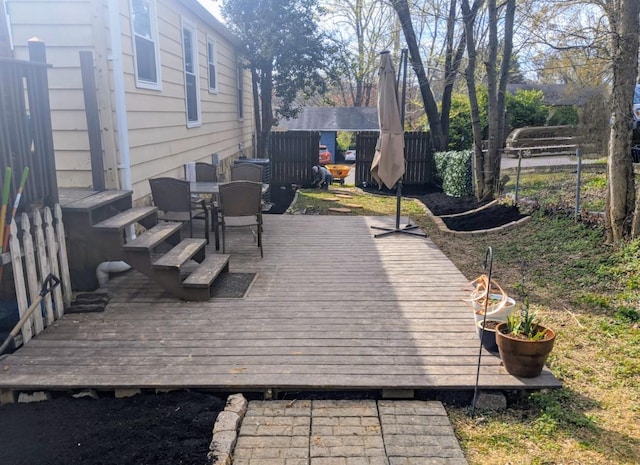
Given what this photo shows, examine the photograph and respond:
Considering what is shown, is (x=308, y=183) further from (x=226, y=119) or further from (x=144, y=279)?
(x=144, y=279)

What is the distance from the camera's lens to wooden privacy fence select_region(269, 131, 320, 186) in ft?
47.4

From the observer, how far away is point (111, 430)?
8.51ft

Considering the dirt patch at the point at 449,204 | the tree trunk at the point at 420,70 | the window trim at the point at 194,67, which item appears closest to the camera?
the window trim at the point at 194,67

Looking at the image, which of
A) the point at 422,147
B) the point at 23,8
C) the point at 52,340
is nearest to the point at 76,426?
the point at 52,340

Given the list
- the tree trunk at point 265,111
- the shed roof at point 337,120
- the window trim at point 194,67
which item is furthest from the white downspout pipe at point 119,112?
the shed roof at point 337,120

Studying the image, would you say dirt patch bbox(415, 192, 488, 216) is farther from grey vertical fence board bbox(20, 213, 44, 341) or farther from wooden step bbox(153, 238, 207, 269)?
grey vertical fence board bbox(20, 213, 44, 341)

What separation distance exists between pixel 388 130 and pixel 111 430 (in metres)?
5.07

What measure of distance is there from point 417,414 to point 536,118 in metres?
20.5

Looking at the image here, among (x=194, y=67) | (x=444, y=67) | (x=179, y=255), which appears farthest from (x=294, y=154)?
(x=179, y=255)

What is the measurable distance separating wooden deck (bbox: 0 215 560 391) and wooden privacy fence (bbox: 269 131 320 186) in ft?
30.4

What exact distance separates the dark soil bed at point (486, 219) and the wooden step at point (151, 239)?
5.03m

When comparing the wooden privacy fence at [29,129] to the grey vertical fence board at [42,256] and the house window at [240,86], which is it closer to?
the grey vertical fence board at [42,256]

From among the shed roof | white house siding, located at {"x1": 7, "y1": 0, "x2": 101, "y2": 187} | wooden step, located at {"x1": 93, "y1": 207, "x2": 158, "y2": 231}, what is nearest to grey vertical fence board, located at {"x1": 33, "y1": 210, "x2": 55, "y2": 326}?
wooden step, located at {"x1": 93, "y1": 207, "x2": 158, "y2": 231}

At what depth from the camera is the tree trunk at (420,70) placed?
12.5 metres
